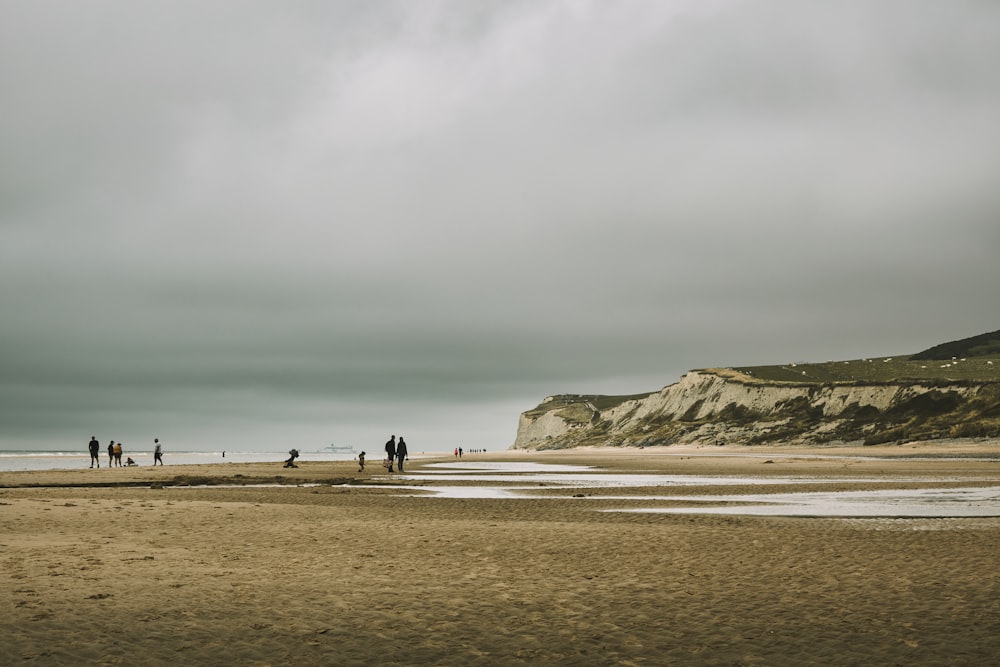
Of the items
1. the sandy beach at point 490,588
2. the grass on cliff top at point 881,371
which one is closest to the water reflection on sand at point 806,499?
the sandy beach at point 490,588

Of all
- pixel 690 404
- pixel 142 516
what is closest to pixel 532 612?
pixel 142 516

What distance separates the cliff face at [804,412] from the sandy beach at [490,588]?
83.1 meters

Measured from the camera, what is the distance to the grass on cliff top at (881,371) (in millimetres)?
121938

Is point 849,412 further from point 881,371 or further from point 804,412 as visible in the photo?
point 881,371

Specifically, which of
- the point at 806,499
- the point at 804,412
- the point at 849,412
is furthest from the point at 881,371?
the point at 806,499

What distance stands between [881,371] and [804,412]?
27007 millimetres

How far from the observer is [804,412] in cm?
12375

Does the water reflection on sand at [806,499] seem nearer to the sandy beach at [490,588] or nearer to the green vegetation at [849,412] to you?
the sandy beach at [490,588]

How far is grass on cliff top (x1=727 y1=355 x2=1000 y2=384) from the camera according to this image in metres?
122

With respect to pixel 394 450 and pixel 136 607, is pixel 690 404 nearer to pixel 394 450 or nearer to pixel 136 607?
pixel 394 450

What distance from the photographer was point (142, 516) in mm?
21781

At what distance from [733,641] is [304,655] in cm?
477

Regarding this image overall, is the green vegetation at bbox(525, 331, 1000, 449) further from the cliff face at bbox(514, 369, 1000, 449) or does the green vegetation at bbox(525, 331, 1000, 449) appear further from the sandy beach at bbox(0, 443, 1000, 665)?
the sandy beach at bbox(0, 443, 1000, 665)

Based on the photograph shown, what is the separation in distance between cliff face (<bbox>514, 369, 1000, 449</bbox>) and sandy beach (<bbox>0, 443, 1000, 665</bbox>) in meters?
83.1
